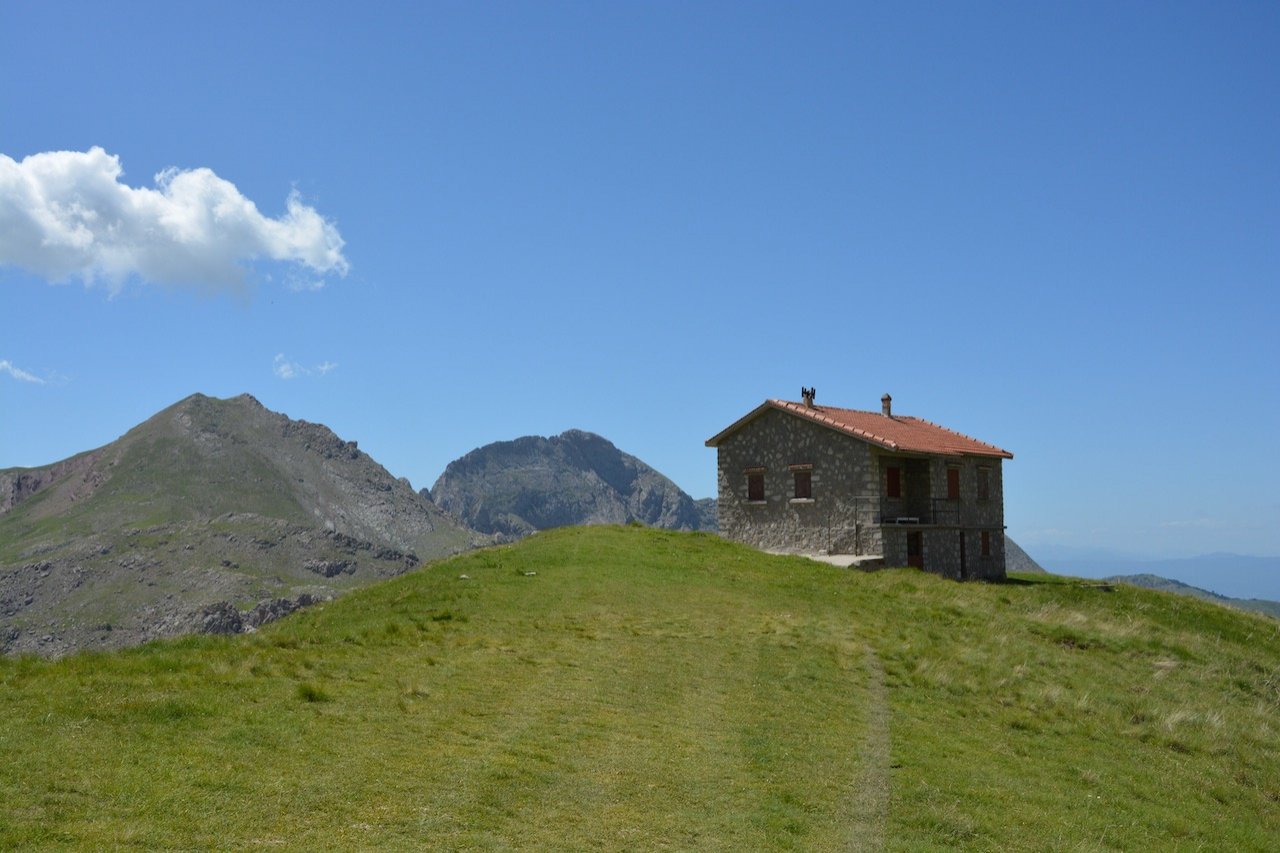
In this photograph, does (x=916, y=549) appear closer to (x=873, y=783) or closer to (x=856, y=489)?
(x=856, y=489)

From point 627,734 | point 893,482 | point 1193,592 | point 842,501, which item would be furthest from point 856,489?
point 1193,592

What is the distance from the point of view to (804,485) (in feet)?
159

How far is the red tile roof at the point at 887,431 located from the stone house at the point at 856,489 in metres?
0.09

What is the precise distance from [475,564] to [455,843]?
2531cm

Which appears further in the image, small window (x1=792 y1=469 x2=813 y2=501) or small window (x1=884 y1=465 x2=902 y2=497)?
small window (x1=792 y1=469 x2=813 y2=501)

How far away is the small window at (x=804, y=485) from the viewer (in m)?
48.3

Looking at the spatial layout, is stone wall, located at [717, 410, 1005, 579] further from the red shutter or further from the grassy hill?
the grassy hill

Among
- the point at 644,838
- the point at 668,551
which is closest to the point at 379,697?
the point at 644,838

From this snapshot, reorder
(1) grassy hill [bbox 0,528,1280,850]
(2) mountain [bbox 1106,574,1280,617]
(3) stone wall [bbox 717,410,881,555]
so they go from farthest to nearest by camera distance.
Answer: (2) mountain [bbox 1106,574,1280,617], (3) stone wall [bbox 717,410,881,555], (1) grassy hill [bbox 0,528,1280,850]

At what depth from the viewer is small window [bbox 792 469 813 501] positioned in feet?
159

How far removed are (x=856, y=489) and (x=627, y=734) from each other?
3283 centimetres

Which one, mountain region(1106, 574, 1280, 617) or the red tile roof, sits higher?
the red tile roof

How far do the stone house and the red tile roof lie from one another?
0.09 meters

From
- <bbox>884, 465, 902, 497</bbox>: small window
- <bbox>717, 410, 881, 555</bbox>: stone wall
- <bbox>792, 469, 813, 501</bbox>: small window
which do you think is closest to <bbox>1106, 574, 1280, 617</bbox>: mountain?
<bbox>884, 465, 902, 497</bbox>: small window
